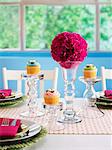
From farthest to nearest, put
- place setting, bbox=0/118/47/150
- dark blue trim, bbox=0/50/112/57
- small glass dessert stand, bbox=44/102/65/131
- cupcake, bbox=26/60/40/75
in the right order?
dark blue trim, bbox=0/50/112/57
cupcake, bbox=26/60/40/75
small glass dessert stand, bbox=44/102/65/131
place setting, bbox=0/118/47/150

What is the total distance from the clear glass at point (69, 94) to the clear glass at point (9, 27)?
2943mm

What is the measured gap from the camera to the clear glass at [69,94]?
1.68 m

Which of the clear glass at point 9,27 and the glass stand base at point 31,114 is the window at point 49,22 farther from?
the glass stand base at point 31,114

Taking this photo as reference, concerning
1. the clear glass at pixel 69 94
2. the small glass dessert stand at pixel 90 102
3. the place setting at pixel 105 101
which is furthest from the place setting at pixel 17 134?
the place setting at pixel 105 101

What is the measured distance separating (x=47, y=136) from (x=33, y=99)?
48 cm

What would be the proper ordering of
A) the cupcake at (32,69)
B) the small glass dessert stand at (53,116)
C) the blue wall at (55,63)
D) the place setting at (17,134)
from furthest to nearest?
the blue wall at (55,63)
the cupcake at (32,69)
the small glass dessert stand at (53,116)
the place setting at (17,134)

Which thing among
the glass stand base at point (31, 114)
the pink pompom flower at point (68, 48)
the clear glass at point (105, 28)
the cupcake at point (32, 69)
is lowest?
the glass stand base at point (31, 114)

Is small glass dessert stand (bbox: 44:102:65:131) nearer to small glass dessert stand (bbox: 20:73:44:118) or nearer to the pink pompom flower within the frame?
small glass dessert stand (bbox: 20:73:44:118)

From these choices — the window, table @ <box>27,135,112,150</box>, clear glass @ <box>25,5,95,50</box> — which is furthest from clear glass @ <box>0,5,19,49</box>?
table @ <box>27,135,112,150</box>

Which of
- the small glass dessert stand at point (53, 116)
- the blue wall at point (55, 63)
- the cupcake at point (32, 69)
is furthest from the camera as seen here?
the blue wall at point (55, 63)

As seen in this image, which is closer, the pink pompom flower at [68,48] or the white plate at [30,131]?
the white plate at [30,131]

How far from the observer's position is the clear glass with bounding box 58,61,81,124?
1679 mm

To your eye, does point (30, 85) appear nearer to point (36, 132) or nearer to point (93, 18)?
point (36, 132)

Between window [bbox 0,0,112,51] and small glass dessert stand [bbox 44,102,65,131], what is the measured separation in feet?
9.31
